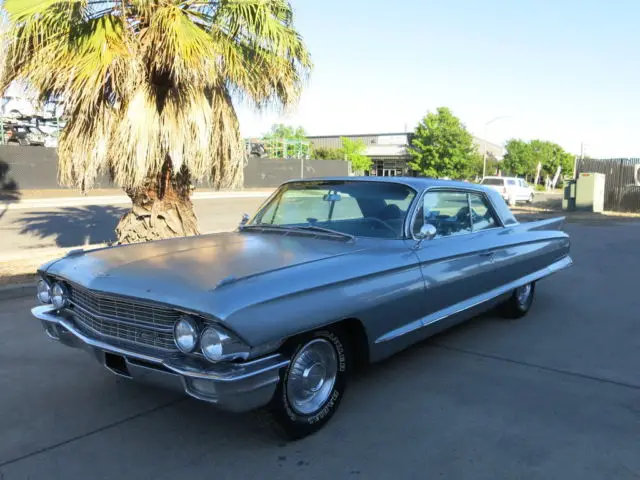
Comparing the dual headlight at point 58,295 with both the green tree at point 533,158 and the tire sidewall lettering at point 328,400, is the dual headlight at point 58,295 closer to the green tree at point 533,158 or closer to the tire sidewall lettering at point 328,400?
the tire sidewall lettering at point 328,400

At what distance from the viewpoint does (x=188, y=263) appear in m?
3.52

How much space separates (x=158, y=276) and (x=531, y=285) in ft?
14.4

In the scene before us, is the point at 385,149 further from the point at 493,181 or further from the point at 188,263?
the point at 188,263

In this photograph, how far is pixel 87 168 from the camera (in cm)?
755

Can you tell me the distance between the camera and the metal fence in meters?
22.1

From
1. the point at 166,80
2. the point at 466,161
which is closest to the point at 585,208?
the point at 166,80

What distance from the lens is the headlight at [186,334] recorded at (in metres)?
2.90

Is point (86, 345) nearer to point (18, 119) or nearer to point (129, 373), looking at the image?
point (129, 373)

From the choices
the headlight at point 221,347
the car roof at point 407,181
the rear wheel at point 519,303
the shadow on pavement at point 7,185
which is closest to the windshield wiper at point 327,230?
the car roof at point 407,181

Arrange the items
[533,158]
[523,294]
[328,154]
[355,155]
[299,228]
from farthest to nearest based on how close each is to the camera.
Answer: [533,158], [355,155], [328,154], [523,294], [299,228]

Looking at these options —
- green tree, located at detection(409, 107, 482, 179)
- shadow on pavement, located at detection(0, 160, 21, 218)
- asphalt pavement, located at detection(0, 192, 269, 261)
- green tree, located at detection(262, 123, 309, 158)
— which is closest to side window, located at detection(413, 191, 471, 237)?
asphalt pavement, located at detection(0, 192, 269, 261)

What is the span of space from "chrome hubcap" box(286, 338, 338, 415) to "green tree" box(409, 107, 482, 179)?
50.1m

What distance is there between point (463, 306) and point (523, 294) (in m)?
1.79

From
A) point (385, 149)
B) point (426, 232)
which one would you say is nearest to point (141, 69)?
point (426, 232)
